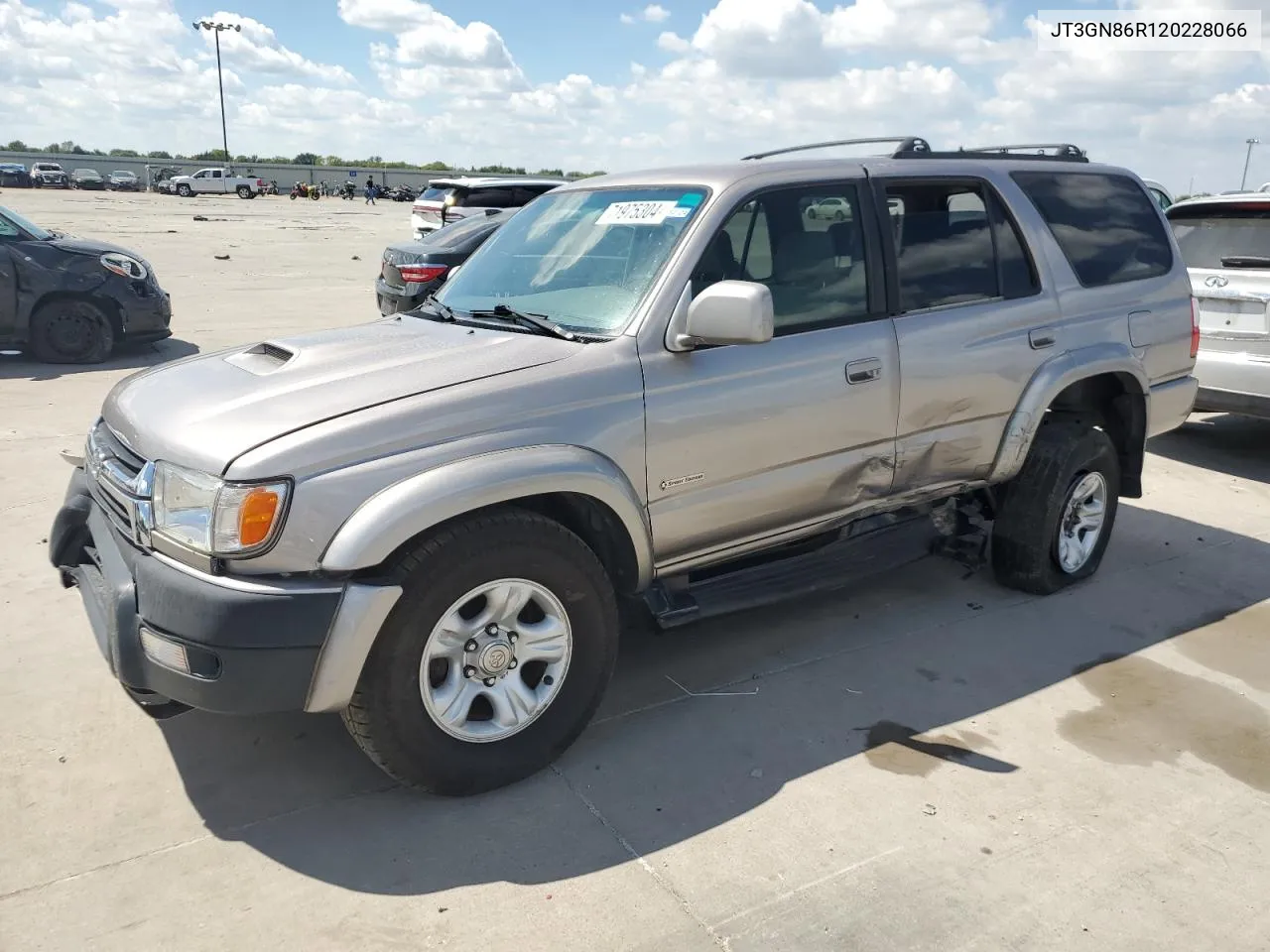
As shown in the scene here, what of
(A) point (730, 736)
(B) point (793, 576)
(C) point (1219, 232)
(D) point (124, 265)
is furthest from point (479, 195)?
(A) point (730, 736)

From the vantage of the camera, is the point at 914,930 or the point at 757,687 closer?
the point at 914,930

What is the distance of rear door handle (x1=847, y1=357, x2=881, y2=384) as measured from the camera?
152 inches

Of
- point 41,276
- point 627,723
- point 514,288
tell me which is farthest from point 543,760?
point 41,276

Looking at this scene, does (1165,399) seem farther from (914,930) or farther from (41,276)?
(41,276)

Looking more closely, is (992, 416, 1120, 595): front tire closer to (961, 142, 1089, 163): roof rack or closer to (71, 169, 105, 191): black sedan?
(961, 142, 1089, 163): roof rack

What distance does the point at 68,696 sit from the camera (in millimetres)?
3773

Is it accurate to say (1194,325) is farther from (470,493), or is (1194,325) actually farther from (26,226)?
(26,226)

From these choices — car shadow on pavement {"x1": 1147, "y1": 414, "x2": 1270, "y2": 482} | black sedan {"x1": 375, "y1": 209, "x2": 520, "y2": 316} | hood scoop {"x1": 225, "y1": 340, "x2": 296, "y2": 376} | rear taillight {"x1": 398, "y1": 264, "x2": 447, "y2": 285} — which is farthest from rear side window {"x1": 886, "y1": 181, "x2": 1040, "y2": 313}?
rear taillight {"x1": 398, "y1": 264, "x2": 447, "y2": 285}

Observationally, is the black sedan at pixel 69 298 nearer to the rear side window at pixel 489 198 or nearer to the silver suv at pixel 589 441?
the rear side window at pixel 489 198

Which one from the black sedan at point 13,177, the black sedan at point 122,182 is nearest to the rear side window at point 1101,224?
the black sedan at point 13,177

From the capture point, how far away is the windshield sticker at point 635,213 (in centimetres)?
376

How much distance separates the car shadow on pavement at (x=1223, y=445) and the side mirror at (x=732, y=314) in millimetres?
5606

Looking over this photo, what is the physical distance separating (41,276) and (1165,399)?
9.62 m

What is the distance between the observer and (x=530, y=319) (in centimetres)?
362
